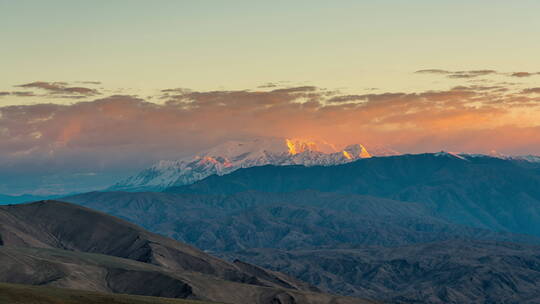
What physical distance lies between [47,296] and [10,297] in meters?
11.3

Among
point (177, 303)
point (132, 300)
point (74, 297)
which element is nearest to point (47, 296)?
point (74, 297)

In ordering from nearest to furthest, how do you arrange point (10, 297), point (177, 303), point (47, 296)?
point (10, 297), point (47, 296), point (177, 303)

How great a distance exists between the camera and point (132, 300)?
558 feet

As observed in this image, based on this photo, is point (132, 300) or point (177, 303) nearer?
point (132, 300)

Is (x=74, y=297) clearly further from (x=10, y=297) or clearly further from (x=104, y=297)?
(x=10, y=297)

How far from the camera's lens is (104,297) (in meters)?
168

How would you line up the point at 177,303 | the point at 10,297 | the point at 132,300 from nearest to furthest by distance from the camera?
the point at 10,297 → the point at 132,300 → the point at 177,303

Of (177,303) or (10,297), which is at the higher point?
(10,297)

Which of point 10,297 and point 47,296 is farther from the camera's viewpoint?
point 47,296

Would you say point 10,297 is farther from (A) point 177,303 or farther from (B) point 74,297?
(A) point 177,303

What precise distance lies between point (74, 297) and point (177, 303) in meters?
27.0

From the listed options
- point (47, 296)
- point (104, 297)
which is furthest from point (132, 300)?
point (47, 296)

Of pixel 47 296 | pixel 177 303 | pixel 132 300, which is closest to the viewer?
pixel 47 296

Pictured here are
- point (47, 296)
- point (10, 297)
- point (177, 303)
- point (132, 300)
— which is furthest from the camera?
point (177, 303)
